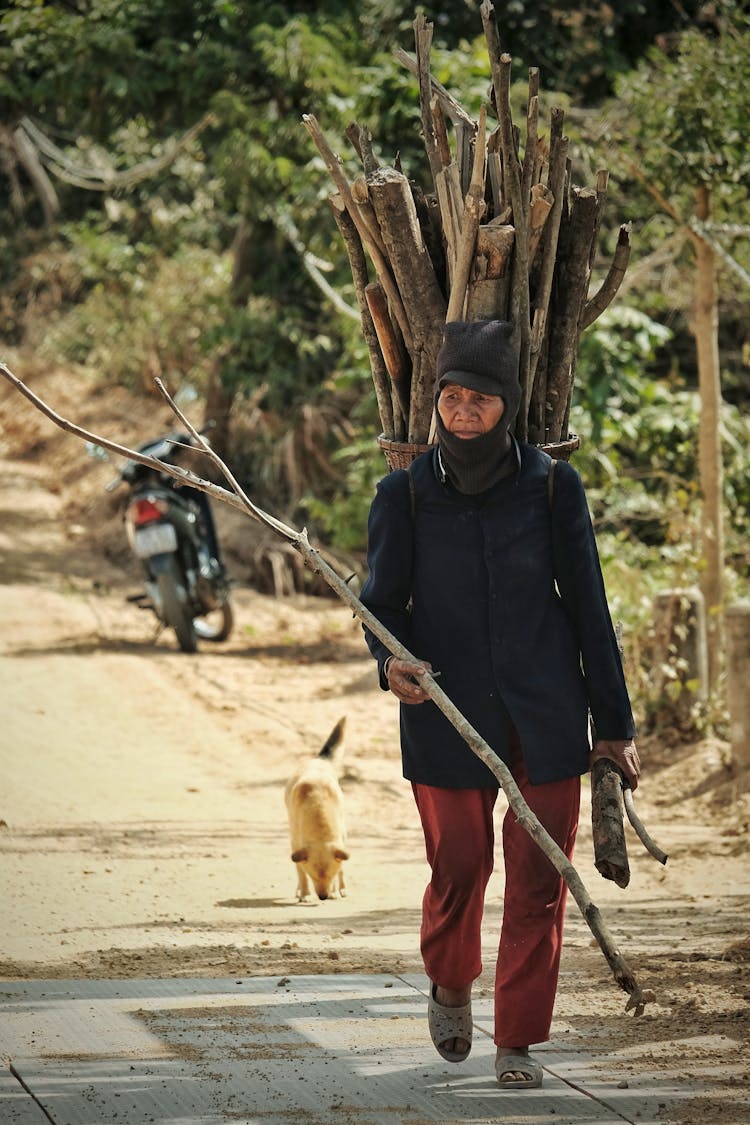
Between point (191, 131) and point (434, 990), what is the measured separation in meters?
10.9

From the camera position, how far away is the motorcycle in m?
10.5

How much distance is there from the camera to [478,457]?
351 centimetres

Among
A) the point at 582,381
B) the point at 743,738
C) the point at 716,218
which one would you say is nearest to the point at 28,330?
the point at 582,381

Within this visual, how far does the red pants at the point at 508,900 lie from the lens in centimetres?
351

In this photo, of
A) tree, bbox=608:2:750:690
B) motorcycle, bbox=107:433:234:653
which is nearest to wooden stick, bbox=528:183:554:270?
tree, bbox=608:2:750:690

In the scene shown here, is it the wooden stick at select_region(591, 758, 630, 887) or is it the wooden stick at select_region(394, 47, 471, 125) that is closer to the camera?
the wooden stick at select_region(591, 758, 630, 887)

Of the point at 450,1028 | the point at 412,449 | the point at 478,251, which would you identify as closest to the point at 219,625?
the point at 412,449

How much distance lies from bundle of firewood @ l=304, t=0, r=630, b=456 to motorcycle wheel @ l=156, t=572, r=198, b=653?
6324 millimetres

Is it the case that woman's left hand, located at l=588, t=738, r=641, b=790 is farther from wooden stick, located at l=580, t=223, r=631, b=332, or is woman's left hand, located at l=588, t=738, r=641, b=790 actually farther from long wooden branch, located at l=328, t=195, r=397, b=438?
wooden stick, located at l=580, t=223, r=631, b=332

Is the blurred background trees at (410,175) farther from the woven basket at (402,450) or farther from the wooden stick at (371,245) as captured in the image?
the woven basket at (402,450)

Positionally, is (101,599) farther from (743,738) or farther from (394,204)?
(394,204)

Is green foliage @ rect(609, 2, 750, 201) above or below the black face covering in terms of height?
above

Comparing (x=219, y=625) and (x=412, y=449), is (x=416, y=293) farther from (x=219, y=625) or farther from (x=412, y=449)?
(x=219, y=625)

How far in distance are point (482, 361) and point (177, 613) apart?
24.5 feet
